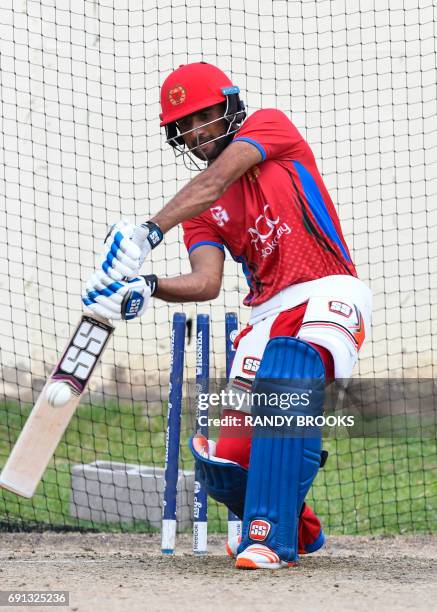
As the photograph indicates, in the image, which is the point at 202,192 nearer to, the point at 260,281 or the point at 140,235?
the point at 140,235

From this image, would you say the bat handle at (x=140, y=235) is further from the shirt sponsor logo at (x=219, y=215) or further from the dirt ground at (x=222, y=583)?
the dirt ground at (x=222, y=583)

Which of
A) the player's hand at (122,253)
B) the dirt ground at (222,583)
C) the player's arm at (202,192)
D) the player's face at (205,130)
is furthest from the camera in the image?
the player's face at (205,130)

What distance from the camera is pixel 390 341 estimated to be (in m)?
9.07

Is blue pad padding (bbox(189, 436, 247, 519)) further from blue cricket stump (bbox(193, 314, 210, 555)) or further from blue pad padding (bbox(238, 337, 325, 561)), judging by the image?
blue cricket stump (bbox(193, 314, 210, 555))

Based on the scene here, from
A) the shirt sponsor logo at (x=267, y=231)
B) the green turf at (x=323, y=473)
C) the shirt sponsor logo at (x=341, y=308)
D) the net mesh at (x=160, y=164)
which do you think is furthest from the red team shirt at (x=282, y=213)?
the net mesh at (x=160, y=164)

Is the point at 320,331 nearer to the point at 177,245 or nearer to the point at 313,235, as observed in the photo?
the point at 313,235

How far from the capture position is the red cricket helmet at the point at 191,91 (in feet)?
16.5

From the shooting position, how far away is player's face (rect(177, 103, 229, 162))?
16.6 ft

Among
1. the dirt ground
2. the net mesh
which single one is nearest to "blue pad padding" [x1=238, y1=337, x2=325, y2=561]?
the dirt ground

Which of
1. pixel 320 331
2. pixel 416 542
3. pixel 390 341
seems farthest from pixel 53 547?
pixel 390 341

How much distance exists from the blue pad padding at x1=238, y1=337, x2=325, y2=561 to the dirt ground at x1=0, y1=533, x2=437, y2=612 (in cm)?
16

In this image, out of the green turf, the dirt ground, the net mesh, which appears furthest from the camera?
the net mesh

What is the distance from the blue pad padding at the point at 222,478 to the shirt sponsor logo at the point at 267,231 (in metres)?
0.85

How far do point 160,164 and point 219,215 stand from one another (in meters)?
3.71
